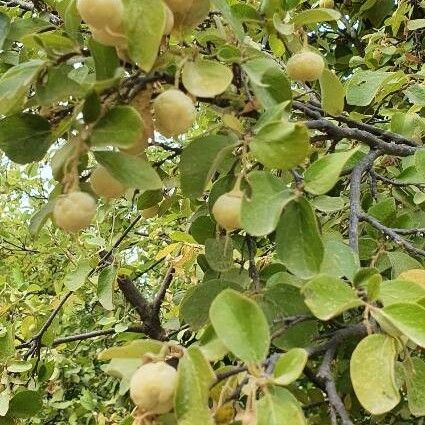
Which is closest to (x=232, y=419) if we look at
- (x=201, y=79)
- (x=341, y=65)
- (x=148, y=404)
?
(x=148, y=404)

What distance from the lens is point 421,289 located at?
761 mm

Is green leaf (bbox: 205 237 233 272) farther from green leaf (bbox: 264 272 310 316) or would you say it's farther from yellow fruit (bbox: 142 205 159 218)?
yellow fruit (bbox: 142 205 159 218)

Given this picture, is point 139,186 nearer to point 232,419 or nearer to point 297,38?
point 232,419

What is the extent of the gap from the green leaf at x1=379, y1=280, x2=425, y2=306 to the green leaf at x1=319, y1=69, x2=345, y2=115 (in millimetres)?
366

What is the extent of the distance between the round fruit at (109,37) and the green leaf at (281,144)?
0.17 meters

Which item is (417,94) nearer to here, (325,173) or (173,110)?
(325,173)

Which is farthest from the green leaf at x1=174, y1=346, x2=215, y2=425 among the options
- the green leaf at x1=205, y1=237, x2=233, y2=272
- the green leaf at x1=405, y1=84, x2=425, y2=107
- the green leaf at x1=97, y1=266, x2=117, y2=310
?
the green leaf at x1=405, y1=84, x2=425, y2=107

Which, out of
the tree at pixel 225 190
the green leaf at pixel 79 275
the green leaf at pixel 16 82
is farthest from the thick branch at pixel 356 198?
the green leaf at pixel 79 275

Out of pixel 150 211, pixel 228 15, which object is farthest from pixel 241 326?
pixel 150 211

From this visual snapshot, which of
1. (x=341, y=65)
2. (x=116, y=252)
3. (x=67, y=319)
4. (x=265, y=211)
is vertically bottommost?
(x=67, y=319)

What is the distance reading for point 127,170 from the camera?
29.1 inches

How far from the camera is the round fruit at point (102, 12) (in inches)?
26.0

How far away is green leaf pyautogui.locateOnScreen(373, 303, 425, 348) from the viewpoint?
0.67m

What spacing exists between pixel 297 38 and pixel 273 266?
1.10ft
